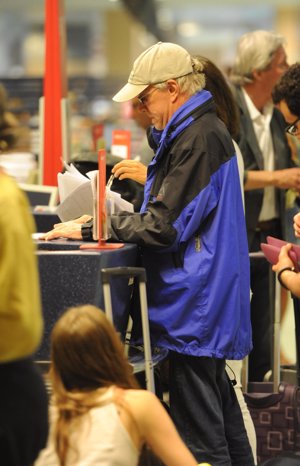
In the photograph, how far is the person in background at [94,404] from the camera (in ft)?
10.0

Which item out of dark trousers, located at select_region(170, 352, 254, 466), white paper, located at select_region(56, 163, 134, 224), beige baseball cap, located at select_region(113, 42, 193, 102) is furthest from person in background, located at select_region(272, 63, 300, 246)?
dark trousers, located at select_region(170, 352, 254, 466)

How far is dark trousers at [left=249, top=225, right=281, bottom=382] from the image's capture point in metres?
5.57

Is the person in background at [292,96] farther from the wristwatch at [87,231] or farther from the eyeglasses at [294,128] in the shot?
the wristwatch at [87,231]

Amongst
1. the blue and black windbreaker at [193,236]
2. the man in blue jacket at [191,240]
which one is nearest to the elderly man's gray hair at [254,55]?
the man in blue jacket at [191,240]

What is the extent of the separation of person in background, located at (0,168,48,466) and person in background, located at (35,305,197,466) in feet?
0.97

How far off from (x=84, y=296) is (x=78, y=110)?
895 centimetres

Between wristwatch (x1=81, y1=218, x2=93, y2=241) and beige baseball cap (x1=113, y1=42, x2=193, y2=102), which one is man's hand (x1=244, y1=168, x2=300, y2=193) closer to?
beige baseball cap (x1=113, y1=42, x2=193, y2=102)

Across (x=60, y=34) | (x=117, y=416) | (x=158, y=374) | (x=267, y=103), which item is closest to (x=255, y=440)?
(x=158, y=374)

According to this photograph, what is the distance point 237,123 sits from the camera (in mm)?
4656

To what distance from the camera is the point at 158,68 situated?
13.1 ft

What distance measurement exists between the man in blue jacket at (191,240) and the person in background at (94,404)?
0.79 meters

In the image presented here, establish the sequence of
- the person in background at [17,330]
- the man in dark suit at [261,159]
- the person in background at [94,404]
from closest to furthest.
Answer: the person in background at [17,330] < the person in background at [94,404] < the man in dark suit at [261,159]

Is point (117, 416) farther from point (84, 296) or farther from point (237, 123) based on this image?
point (237, 123)

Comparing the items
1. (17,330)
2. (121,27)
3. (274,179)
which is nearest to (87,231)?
(17,330)
